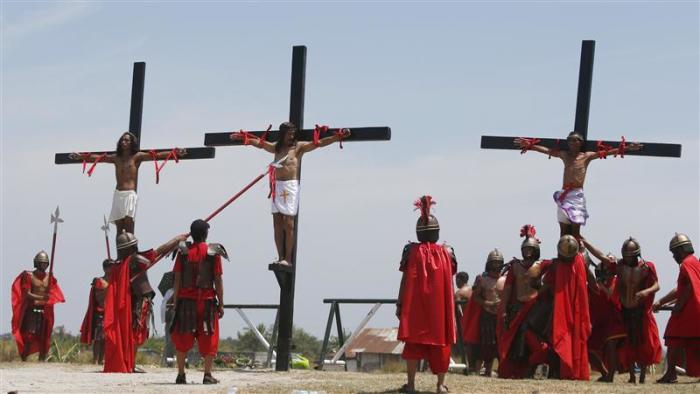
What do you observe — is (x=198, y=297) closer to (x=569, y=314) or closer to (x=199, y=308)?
(x=199, y=308)

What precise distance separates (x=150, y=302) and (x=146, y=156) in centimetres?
211

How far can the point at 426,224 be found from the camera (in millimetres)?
13344

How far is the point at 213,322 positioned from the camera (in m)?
14.5

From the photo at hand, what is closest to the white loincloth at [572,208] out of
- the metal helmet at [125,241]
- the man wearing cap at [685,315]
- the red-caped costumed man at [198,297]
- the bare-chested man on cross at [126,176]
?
the man wearing cap at [685,315]

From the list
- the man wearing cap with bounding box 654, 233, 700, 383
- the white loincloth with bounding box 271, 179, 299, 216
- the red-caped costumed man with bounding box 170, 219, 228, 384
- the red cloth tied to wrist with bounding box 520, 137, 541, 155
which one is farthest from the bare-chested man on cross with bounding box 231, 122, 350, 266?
the man wearing cap with bounding box 654, 233, 700, 383

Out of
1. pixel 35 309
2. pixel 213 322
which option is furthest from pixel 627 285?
pixel 35 309

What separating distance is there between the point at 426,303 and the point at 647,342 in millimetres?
4438

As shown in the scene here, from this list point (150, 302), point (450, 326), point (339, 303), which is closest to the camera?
point (450, 326)

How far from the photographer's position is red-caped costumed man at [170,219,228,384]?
14.4m

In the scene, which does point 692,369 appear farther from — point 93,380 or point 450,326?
point 93,380

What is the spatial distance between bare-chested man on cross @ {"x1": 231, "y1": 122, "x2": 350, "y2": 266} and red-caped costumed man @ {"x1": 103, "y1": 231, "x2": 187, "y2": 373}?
1.19 m

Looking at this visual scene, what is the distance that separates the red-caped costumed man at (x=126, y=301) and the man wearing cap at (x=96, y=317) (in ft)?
9.54

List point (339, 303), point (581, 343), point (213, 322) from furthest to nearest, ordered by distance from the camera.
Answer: point (339, 303) → point (581, 343) → point (213, 322)

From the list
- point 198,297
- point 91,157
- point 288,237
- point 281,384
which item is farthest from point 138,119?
point 281,384
